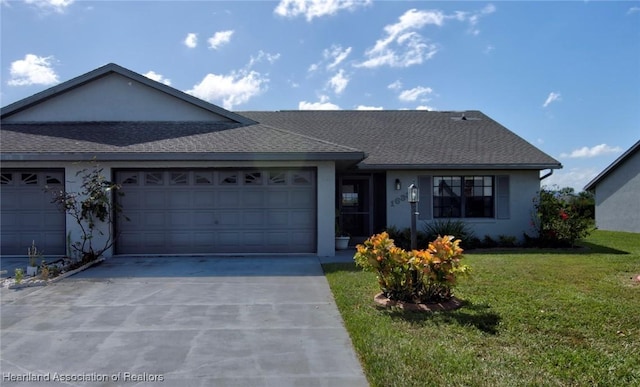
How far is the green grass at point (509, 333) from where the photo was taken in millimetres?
3736

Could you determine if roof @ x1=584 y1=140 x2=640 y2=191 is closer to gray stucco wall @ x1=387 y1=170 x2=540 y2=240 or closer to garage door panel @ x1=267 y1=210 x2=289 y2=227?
gray stucco wall @ x1=387 y1=170 x2=540 y2=240

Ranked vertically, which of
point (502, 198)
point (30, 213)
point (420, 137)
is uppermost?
point (420, 137)

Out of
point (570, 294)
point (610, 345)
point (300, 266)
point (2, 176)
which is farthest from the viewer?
point (2, 176)

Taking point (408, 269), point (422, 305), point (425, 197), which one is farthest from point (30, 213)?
point (425, 197)

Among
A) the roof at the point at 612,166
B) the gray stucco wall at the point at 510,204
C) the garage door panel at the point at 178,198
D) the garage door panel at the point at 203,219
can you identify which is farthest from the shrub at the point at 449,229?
the roof at the point at 612,166

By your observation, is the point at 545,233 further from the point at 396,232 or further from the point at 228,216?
the point at 228,216

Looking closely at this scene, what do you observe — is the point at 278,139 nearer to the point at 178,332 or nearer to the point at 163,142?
the point at 163,142

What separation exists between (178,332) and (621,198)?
21.4m

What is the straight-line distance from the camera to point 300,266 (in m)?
9.30

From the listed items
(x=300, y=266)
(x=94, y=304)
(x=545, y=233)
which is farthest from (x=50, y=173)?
(x=545, y=233)

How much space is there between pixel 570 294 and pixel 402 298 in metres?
2.68

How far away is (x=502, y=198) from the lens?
13133 millimetres

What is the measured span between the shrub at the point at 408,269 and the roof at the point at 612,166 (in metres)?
17.2

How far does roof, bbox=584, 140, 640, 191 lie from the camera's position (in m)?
18.4
